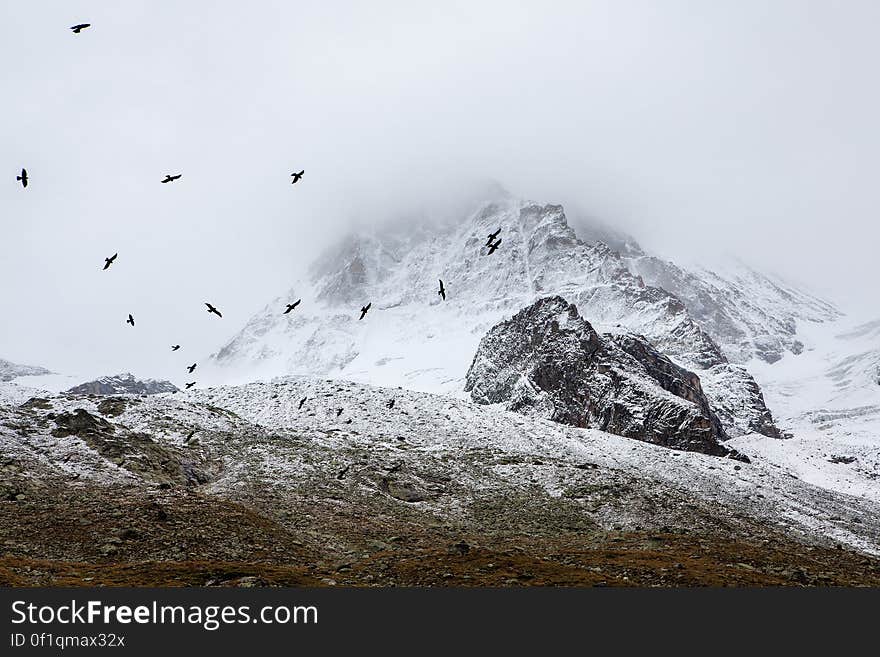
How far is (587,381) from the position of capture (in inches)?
4365

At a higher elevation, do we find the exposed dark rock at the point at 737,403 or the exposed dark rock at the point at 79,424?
the exposed dark rock at the point at 79,424

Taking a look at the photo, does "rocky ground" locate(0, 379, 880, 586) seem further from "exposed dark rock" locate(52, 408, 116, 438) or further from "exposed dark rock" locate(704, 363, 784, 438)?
"exposed dark rock" locate(704, 363, 784, 438)

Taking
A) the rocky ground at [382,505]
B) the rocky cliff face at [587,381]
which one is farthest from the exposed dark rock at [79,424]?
the rocky cliff face at [587,381]

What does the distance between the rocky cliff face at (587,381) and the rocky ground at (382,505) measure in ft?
122

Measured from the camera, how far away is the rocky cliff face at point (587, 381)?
9756 cm

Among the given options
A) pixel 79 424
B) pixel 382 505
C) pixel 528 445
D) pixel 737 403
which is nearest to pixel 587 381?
pixel 528 445

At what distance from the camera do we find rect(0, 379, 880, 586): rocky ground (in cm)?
2389

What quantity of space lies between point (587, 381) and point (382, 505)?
78.8 meters

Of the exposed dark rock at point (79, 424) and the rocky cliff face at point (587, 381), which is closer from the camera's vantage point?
the exposed dark rock at point (79, 424)

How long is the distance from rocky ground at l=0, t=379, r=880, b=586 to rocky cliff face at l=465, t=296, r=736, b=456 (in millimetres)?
37319

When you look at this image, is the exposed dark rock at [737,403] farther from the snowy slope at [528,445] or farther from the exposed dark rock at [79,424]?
the exposed dark rock at [79,424]

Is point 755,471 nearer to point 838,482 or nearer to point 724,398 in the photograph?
point 838,482

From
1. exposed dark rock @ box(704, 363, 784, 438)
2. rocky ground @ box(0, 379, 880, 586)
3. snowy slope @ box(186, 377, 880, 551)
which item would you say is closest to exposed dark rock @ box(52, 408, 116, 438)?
rocky ground @ box(0, 379, 880, 586)

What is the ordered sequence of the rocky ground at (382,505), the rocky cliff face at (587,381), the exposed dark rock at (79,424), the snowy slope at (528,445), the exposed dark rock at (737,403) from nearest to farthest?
the rocky ground at (382,505)
the exposed dark rock at (79,424)
the snowy slope at (528,445)
the rocky cliff face at (587,381)
the exposed dark rock at (737,403)
